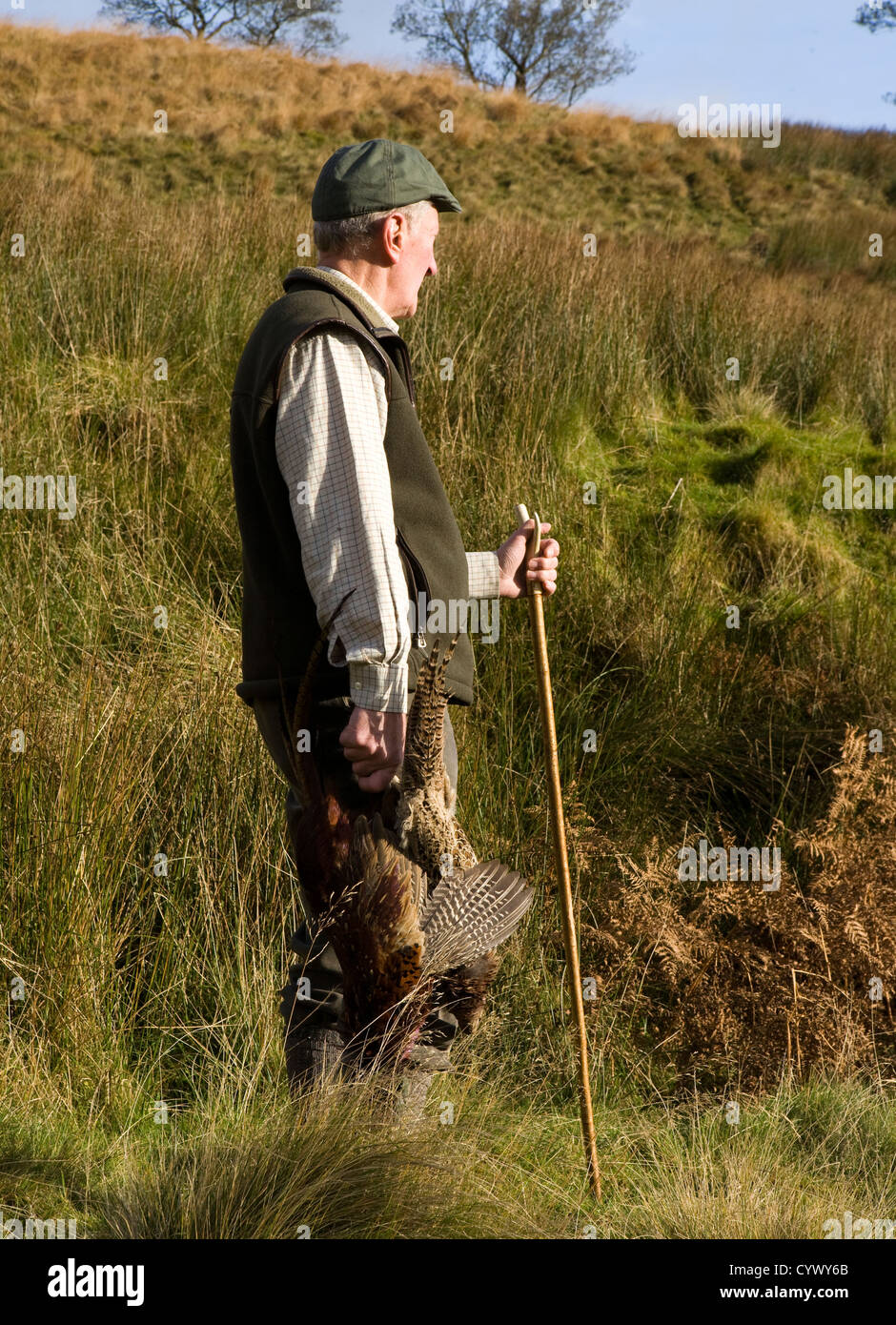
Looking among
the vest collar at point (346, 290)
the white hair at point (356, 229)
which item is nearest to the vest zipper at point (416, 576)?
the vest collar at point (346, 290)

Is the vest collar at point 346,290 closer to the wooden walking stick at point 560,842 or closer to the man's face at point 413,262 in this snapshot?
the man's face at point 413,262

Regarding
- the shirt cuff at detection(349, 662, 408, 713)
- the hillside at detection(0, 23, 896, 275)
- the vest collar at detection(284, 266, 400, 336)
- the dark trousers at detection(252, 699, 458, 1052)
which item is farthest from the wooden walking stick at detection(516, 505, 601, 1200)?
the hillside at detection(0, 23, 896, 275)

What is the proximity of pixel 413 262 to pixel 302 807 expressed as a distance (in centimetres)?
109

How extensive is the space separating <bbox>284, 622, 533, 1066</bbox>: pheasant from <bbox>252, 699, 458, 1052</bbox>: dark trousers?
0.12 m

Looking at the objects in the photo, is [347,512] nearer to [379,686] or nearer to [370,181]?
[379,686]

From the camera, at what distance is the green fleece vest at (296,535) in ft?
6.76

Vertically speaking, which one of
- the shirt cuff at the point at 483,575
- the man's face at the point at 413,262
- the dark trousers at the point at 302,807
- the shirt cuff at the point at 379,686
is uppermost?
the man's face at the point at 413,262

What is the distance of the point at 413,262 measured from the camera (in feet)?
7.11

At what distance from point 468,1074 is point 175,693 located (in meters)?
1.70

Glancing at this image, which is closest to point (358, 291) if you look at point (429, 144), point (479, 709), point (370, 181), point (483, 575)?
point (370, 181)

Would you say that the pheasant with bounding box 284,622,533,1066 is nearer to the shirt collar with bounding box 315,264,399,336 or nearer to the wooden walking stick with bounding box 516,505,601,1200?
the wooden walking stick with bounding box 516,505,601,1200

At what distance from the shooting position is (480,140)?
20.0 m

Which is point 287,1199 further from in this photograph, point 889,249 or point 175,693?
point 889,249

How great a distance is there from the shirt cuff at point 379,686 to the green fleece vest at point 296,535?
120 mm
